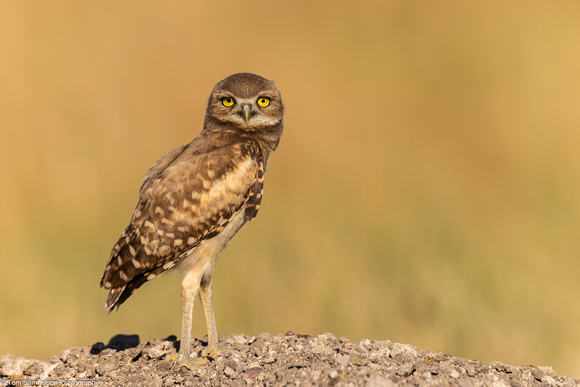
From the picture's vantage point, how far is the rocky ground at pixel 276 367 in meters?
6.52

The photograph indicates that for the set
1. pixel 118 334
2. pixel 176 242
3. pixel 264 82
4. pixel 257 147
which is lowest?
pixel 118 334

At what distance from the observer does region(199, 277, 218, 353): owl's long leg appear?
8.16 m

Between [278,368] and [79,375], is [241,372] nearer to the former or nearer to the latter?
[278,368]

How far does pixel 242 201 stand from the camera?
783cm

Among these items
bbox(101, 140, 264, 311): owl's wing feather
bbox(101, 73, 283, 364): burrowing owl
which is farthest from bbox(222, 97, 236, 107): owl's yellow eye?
bbox(101, 140, 264, 311): owl's wing feather

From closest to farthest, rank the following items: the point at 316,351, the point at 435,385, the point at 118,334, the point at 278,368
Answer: the point at 435,385, the point at 278,368, the point at 316,351, the point at 118,334

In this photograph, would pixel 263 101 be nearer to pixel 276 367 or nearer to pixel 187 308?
pixel 187 308

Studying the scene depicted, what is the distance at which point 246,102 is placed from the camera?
8109 millimetres

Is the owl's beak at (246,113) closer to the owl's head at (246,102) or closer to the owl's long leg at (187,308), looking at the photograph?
the owl's head at (246,102)

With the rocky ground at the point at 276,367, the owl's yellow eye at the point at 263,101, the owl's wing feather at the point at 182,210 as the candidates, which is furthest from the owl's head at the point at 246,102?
the rocky ground at the point at 276,367

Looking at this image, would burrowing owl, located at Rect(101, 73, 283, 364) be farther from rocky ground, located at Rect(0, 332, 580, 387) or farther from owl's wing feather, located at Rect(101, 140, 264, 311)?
rocky ground, located at Rect(0, 332, 580, 387)

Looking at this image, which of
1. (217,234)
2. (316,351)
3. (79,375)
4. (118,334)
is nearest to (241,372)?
(316,351)

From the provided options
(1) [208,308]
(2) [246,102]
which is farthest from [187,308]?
(2) [246,102]

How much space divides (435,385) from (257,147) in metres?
3.71
